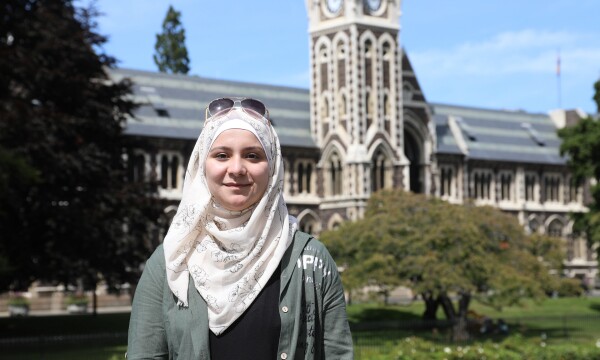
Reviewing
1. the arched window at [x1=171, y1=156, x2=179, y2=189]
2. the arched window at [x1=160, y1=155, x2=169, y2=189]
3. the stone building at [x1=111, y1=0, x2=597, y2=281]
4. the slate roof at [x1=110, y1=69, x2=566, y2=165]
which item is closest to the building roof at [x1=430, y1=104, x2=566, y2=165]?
the slate roof at [x1=110, y1=69, x2=566, y2=165]

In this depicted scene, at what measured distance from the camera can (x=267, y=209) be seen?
168 inches

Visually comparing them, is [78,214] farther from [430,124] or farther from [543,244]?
[430,124]

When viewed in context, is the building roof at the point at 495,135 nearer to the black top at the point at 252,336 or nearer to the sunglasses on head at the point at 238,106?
A: the sunglasses on head at the point at 238,106

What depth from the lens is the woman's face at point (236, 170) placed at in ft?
13.8

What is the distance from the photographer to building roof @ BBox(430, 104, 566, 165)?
70.4 meters

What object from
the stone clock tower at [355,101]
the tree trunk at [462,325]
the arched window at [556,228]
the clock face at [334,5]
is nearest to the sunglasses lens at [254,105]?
the tree trunk at [462,325]

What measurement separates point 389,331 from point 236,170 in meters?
29.9

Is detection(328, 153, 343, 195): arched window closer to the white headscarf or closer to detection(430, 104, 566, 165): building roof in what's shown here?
detection(430, 104, 566, 165): building roof

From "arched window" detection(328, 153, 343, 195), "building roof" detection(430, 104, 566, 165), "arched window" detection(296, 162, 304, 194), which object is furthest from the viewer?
"building roof" detection(430, 104, 566, 165)

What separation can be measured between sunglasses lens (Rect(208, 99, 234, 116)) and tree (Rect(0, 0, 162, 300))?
27651 mm

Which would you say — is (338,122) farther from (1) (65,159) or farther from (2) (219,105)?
(2) (219,105)

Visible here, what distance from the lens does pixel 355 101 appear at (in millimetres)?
60656

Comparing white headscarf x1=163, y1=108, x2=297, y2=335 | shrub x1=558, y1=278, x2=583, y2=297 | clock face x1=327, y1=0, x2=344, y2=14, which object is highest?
clock face x1=327, y1=0, x2=344, y2=14

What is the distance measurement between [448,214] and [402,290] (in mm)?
23774
